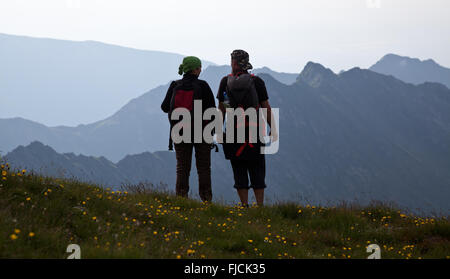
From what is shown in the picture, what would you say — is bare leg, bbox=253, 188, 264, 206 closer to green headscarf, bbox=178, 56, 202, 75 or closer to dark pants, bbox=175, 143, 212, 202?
dark pants, bbox=175, 143, 212, 202

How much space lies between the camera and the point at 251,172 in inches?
307

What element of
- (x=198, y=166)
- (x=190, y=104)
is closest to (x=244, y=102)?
(x=190, y=104)

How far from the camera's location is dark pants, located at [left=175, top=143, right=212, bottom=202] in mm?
7949

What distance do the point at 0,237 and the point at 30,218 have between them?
0.76 metres

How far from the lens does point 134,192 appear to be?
7.79m

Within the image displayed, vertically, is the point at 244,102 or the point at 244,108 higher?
the point at 244,102

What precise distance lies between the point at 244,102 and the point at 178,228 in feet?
9.88

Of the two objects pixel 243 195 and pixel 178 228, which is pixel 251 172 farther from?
pixel 178 228

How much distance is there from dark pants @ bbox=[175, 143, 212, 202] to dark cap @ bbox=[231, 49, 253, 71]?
70.9 inches

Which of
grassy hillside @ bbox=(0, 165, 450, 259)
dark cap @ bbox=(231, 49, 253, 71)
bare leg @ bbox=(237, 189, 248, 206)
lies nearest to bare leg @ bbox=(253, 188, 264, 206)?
bare leg @ bbox=(237, 189, 248, 206)
